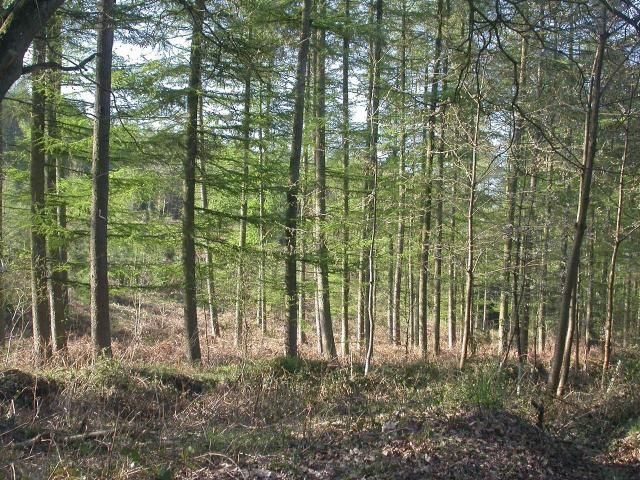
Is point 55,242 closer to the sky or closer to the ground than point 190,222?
closer to the ground

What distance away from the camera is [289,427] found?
655cm

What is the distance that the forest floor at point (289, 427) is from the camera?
491 centimetres

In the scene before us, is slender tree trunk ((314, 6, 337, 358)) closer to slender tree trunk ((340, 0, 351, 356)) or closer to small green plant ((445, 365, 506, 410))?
slender tree trunk ((340, 0, 351, 356))

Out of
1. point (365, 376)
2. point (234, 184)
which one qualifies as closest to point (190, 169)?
point (234, 184)

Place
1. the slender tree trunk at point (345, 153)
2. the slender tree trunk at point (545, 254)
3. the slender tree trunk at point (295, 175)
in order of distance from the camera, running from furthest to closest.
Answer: the slender tree trunk at point (345, 153)
the slender tree trunk at point (545, 254)
the slender tree trunk at point (295, 175)

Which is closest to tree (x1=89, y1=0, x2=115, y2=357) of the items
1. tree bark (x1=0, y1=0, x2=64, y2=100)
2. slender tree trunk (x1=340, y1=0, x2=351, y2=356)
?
slender tree trunk (x1=340, y1=0, x2=351, y2=356)

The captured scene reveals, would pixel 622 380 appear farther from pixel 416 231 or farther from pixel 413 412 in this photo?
pixel 416 231

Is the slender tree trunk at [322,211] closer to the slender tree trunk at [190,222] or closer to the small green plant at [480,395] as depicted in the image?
the slender tree trunk at [190,222]

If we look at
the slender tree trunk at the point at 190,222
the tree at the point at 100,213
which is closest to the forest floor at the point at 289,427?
the tree at the point at 100,213

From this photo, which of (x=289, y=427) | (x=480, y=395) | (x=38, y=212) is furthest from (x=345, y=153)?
(x=289, y=427)

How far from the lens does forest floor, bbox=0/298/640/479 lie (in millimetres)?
4910

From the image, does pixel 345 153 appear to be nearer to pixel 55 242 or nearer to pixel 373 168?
pixel 373 168

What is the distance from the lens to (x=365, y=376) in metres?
10.3

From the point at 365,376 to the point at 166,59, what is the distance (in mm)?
7792
